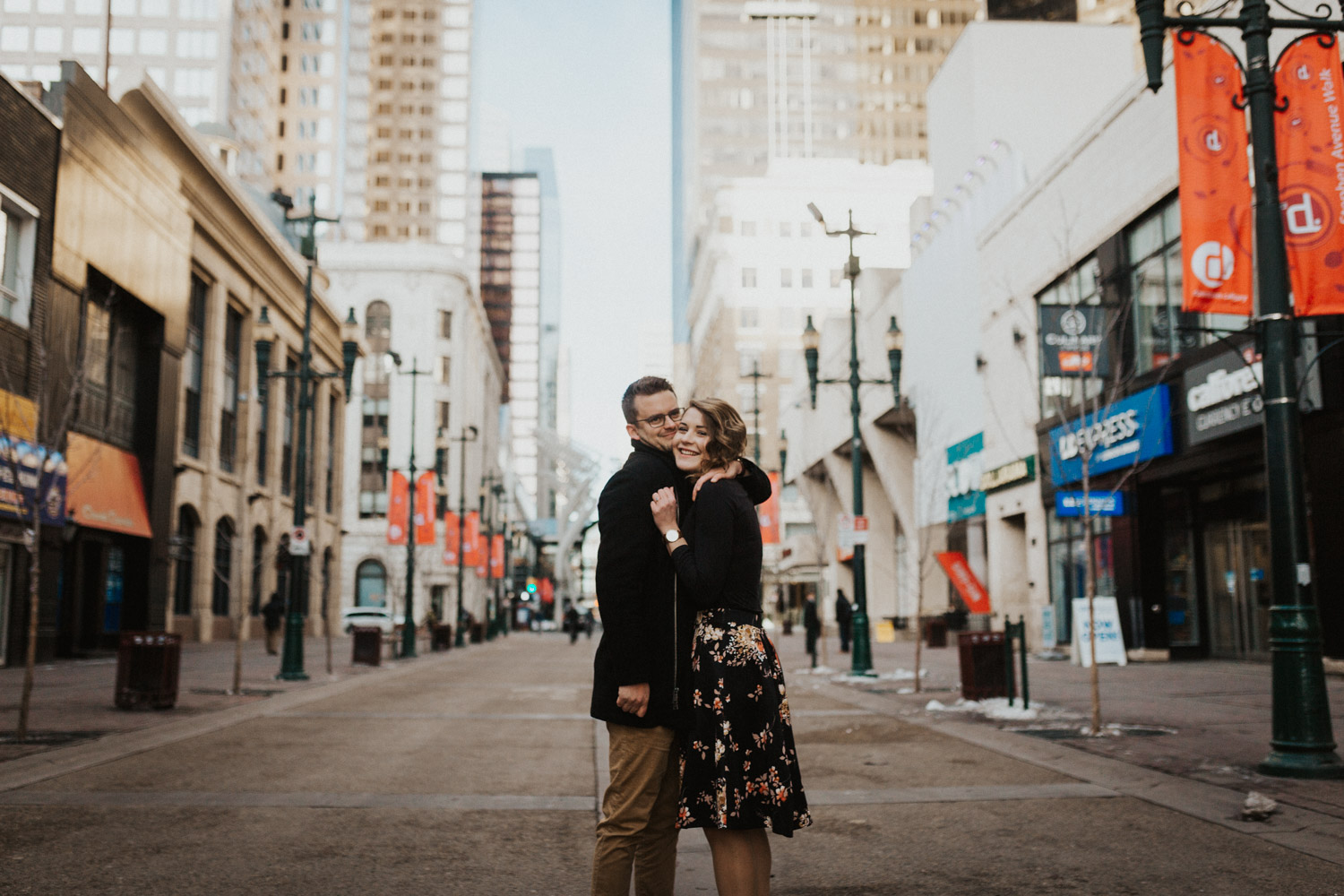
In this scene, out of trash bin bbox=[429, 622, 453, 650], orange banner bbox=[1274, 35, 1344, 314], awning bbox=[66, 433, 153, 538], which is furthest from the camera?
trash bin bbox=[429, 622, 453, 650]

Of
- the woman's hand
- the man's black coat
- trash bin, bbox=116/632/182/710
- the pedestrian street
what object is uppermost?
the woman's hand

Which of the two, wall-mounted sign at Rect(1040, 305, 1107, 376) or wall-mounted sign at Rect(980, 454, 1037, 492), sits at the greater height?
wall-mounted sign at Rect(1040, 305, 1107, 376)

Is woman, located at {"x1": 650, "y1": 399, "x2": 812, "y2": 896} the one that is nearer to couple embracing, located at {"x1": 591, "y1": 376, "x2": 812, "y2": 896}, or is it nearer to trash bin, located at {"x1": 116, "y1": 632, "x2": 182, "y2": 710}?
couple embracing, located at {"x1": 591, "y1": 376, "x2": 812, "y2": 896}

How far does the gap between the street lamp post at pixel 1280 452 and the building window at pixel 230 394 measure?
3727cm

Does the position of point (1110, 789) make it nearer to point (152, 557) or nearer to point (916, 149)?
point (152, 557)

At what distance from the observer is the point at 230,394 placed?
4228cm

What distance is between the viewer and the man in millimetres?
4172

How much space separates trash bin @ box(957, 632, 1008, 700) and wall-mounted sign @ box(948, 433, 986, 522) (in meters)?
19.9

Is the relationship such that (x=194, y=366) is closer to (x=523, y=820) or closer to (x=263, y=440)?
(x=263, y=440)

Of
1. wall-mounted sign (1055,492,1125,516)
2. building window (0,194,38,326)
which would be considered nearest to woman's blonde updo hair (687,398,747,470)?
wall-mounted sign (1055,492,1125,516)

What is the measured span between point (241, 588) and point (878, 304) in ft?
107

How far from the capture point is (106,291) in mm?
29578

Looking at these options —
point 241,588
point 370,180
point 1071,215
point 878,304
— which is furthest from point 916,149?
point 241,588

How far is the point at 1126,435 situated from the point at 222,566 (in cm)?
3011
